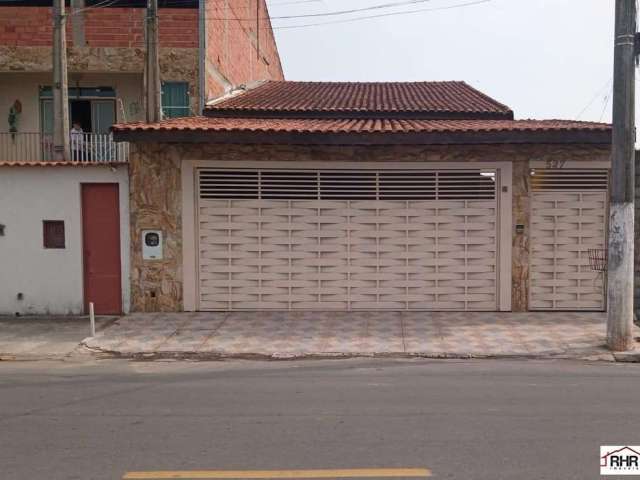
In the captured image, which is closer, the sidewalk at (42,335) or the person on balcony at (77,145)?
the sidewalk at (42,335)

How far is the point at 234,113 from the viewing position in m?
15.6

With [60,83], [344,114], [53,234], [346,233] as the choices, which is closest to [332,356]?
[346,233]

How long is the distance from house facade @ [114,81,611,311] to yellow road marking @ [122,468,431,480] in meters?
7.69

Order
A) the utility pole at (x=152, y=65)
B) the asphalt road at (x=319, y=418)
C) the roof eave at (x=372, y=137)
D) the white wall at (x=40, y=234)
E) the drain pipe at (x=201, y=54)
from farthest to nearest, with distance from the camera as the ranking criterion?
the drain pipe at (x=201, y=54)
the utility pole at (x=152, y=65)
the white wall at (x=40, y=234)
the roof eave at (x=372, y=137)
the asphalt road at (x=319, y=418)

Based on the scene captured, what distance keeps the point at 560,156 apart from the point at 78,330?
9.04 meters

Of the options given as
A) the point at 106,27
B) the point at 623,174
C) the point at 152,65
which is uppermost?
the point at 106,27

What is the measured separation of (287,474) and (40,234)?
9.09m

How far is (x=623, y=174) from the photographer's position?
30.3ft

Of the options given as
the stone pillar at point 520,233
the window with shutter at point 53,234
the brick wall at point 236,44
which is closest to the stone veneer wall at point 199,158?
the stone pillar at point 520,233

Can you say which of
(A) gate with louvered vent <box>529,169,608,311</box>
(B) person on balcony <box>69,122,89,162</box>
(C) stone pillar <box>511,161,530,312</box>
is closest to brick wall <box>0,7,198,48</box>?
(B) person on balcony <box>69,122,89,162</box>

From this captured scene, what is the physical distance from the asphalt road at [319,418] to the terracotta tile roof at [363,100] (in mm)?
8557

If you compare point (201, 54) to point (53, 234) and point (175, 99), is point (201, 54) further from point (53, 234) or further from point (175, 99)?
point (53, 234)

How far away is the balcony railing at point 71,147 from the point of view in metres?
16.8

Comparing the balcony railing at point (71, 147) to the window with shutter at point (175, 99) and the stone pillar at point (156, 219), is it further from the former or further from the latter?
the stone pillar at point (156, 219)
